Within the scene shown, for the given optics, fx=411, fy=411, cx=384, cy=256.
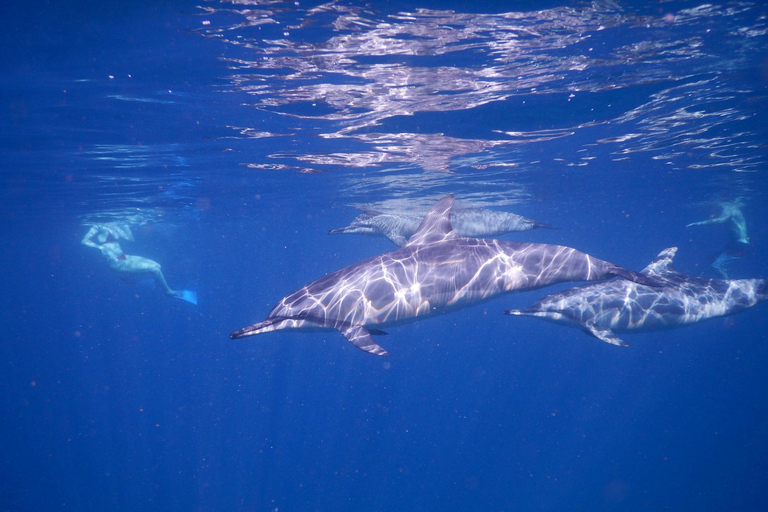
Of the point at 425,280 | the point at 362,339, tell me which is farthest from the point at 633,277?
the point at 362,339

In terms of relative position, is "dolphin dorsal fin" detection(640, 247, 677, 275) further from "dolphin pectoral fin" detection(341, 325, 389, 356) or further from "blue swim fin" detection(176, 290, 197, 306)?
"blue swim fin" detection(176, 290, 197, 306)

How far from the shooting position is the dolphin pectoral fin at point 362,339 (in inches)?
247

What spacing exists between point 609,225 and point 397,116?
44.9 metres

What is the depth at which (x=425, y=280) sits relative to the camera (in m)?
7.69

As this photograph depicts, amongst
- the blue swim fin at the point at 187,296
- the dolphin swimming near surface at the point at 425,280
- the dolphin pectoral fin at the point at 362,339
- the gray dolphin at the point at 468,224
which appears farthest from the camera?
the blue swim fin at the point at 187,296

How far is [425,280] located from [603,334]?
4306mm

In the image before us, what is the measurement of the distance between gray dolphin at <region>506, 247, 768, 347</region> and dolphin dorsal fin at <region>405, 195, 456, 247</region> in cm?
245

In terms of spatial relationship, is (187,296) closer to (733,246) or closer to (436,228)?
(436,228)

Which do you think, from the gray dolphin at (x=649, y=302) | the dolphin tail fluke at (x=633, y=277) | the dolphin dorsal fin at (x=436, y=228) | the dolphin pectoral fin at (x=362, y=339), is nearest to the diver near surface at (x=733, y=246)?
the gray dolphin at (x=649, y=302)

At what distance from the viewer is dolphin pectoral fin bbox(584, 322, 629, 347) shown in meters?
8.52

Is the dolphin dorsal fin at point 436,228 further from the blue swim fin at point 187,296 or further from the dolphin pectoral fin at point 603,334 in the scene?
the blue swim fin at point 187,296

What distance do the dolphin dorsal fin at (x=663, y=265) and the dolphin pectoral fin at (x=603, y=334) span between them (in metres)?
3.01

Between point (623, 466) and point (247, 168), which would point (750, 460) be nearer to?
point (623, 466)

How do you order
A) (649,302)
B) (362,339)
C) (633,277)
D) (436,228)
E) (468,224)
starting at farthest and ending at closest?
(468,224) < (649,302) < (436,228) < (633,277) < (362,339)
